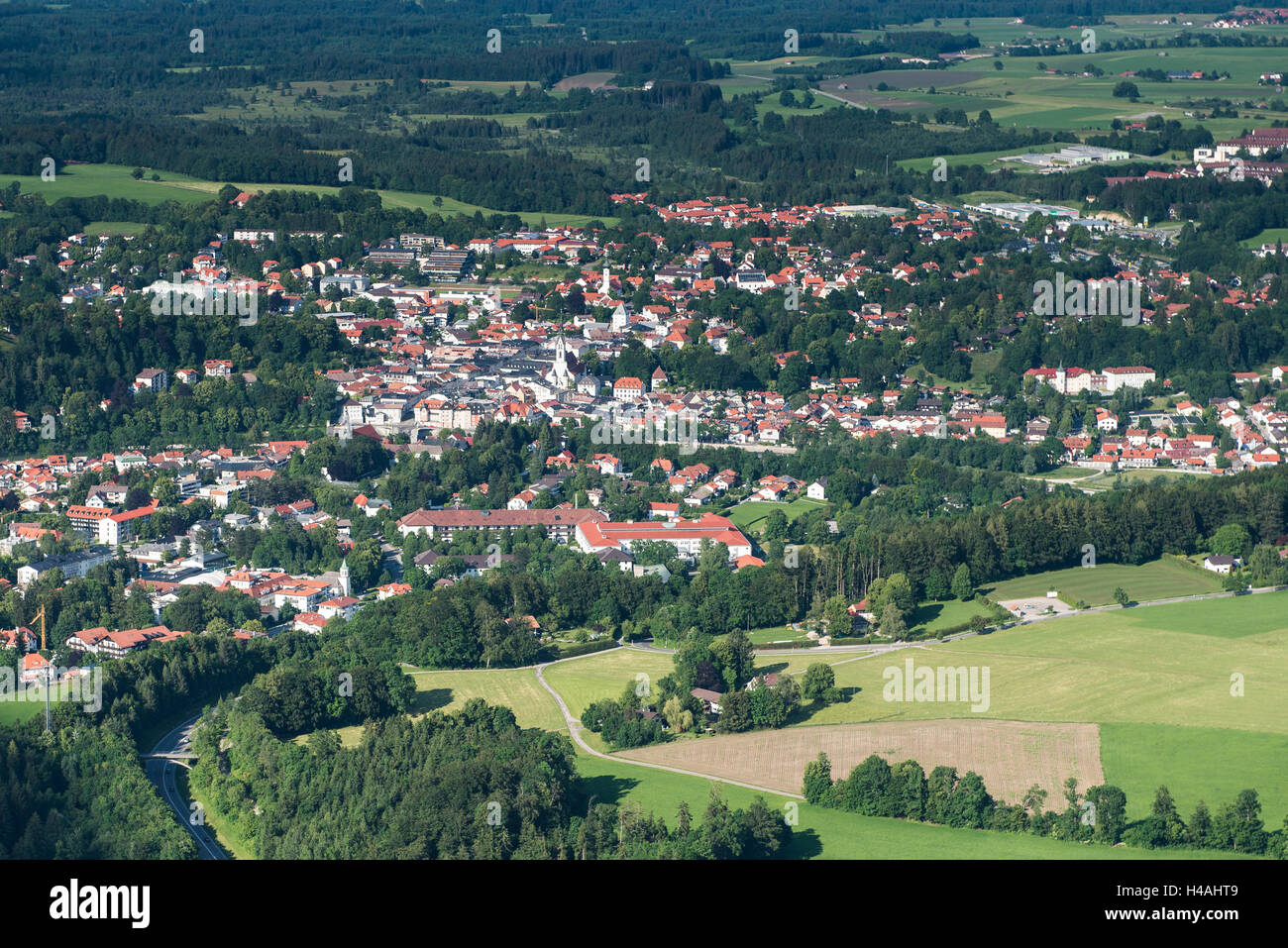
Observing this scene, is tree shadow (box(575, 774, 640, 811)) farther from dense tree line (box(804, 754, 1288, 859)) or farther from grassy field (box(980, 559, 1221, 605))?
grassy field (box(980, 559, 1221, 605))

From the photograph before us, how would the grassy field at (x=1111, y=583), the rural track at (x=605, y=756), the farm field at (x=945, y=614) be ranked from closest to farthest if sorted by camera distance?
the rural track at (x=605, y=756) < the farm field at (x=945, y=614) < the grassy field at (x=1111, y=583)

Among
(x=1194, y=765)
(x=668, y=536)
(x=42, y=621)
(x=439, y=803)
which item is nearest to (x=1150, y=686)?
(x=1194, y=765)

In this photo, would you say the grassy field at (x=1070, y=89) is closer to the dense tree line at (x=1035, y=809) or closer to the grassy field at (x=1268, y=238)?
the grassy field at (x=1268, y=238)

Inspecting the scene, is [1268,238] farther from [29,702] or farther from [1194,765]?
[29,702]

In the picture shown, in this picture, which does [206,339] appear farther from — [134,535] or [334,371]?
[134,535]

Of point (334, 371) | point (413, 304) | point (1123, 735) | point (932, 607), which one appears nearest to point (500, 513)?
point (932, 607)

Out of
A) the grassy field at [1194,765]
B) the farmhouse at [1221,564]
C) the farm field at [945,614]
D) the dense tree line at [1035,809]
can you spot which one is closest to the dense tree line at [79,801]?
the dense tree line at [1035,809]
